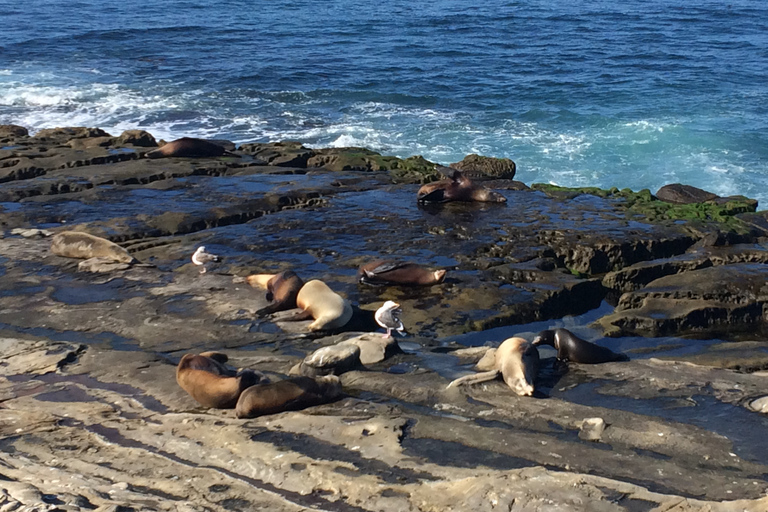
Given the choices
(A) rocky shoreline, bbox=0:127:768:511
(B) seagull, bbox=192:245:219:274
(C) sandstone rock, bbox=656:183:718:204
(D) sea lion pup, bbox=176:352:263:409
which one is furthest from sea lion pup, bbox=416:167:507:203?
(D) sea lion pup, bbox=176:352:263:409

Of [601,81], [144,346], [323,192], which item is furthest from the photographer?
[601,81]

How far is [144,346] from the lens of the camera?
26.1 feet

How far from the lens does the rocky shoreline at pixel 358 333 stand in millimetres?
5250

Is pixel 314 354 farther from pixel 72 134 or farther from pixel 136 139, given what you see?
pixel 72 134

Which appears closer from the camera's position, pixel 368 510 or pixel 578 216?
pixel 368 510

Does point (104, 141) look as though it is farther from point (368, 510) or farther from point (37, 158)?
point (368, 510)

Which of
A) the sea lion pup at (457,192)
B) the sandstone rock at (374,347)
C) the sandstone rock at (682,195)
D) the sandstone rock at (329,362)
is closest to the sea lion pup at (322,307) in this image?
the sandstone rock at (374,347)

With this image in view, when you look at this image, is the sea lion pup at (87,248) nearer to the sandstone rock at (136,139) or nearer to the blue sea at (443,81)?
the sandstone rock at (136,139)

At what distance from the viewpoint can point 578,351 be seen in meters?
7.69

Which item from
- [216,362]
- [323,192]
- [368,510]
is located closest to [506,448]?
[368,510]

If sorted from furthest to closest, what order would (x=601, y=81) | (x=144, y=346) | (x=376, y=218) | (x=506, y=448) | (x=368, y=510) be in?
(x=601, y=81) < (x=376, y=218) < (x=144, y=346) < (x=506, y=448) < (x=368, y=510)

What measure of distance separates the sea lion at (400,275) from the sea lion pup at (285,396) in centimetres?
290

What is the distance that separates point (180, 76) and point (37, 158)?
15.8 m

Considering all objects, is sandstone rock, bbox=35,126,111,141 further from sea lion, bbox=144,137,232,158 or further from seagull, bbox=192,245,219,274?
seagull, bbox=192,245,219,274
